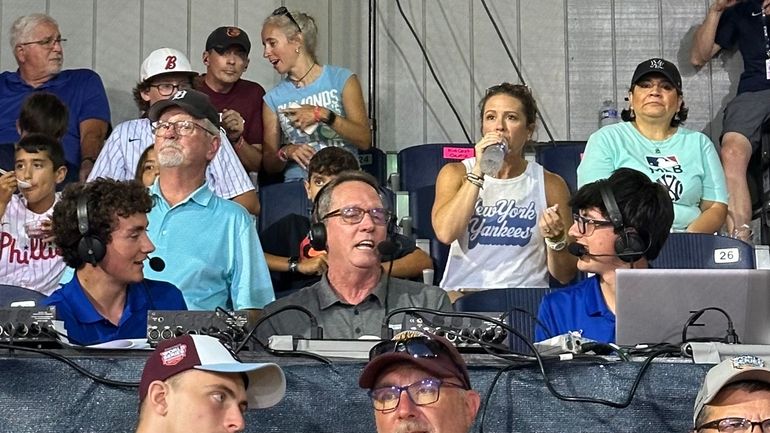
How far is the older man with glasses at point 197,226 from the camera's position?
4027 millimetres

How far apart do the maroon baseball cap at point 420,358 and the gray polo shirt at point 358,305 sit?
100 centimetres

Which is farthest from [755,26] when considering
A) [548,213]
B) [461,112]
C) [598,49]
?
[548,213]

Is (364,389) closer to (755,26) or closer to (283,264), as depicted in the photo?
(283,264)

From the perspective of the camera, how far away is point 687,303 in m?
3.00

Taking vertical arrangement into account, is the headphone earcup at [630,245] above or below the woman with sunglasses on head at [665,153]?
below

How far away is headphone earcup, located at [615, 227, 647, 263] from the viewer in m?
3.58

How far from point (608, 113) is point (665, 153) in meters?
1.36

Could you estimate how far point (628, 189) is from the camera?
3.66 metres

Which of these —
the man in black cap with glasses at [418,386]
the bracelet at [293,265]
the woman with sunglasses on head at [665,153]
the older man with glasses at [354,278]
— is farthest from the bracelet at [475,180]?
the man in black cap with glasses at [418,386]

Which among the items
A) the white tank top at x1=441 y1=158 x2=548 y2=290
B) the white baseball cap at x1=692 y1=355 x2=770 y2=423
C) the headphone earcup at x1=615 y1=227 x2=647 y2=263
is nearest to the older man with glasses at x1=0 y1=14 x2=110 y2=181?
the white tank top at x1=441 y1=158 x2=548 y2=290

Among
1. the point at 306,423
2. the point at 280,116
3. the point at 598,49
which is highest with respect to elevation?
the point at 598,49

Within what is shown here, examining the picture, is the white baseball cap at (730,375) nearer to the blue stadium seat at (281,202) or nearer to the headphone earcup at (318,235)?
the headphone earcup at (318,235)

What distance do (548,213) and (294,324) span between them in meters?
0.90

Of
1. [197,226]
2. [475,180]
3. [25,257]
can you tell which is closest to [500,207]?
[475,180]
